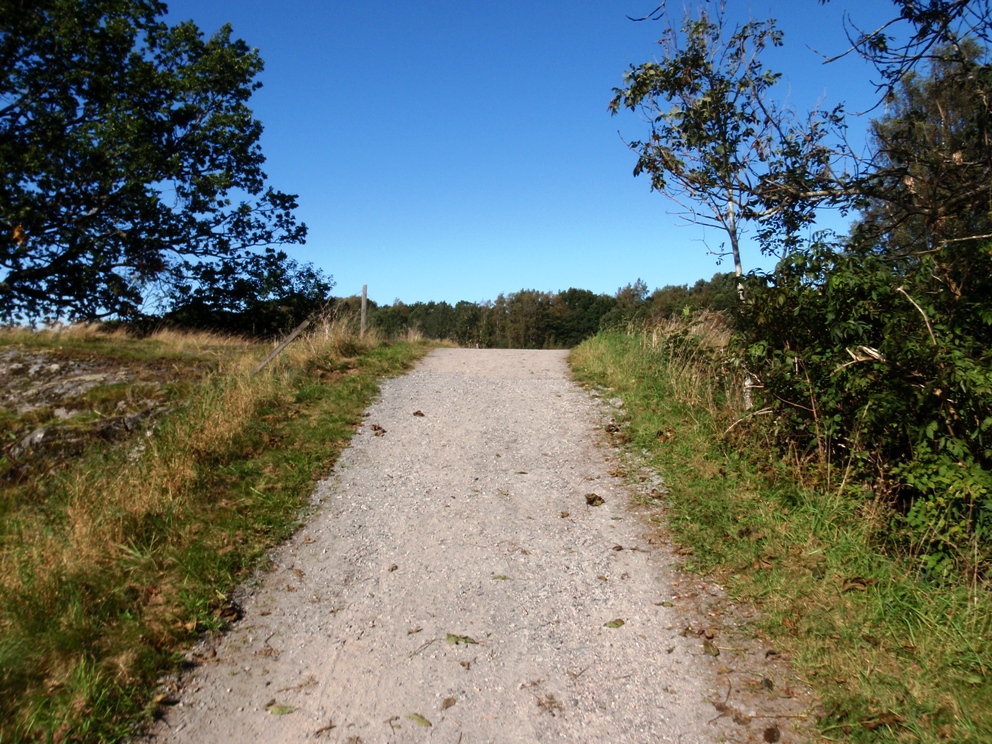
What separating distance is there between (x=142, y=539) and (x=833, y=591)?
4.62 m

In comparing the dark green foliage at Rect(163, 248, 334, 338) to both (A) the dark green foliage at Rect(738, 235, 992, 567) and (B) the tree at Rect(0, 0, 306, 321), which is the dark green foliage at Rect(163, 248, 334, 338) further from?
(A) the dark green foliage at Rect(738, 235, 992, 567)

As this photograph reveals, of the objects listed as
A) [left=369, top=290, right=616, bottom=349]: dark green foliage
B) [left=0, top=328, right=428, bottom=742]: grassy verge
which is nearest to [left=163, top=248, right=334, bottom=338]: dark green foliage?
[left=0, top=328, right=428, bottom=742]: grassy verge

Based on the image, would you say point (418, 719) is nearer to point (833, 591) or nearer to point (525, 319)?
point (833, 591)

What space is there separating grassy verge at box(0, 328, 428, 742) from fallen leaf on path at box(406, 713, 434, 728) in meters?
1.32

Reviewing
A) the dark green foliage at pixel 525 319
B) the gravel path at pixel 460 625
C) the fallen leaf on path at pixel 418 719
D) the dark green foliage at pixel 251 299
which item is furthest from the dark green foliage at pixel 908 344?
the dark green foliage at pixel 525 319

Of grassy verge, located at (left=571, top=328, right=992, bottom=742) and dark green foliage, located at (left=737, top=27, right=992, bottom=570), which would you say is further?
dark green foliage, located at (left=737, top=27, right=992, bottom=570)

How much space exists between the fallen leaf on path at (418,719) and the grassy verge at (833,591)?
1858mm

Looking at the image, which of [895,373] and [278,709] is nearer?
[278,709]

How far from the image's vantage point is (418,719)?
10.6 feet

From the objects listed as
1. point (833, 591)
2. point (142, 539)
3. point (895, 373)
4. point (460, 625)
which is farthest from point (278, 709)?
point (895, 373)

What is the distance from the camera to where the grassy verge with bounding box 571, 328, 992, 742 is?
10.00 feet

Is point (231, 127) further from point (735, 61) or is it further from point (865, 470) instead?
point (865, 470)

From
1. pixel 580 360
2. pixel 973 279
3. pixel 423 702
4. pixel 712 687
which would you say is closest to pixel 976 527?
pixel 973 279

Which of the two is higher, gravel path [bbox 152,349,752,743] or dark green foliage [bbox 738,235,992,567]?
dark green foliage [bbox 738,235,992,567]
